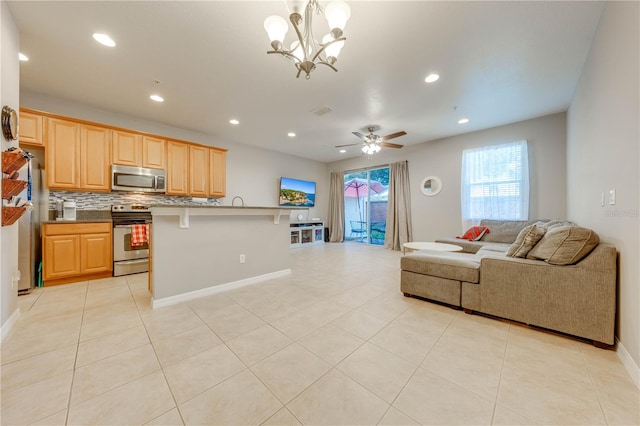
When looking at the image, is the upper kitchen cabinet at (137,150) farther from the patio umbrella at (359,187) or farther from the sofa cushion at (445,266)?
the patio umbrella at (359,187)

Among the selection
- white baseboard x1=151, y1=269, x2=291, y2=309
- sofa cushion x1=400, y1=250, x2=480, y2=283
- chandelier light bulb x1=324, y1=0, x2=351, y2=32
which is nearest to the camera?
chandelier light bulb x1=324, y1=0, x2=351, y2=32

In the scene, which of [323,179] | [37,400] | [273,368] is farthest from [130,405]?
[323,179]

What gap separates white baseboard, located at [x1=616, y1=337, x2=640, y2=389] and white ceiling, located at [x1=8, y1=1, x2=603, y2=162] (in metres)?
2.69

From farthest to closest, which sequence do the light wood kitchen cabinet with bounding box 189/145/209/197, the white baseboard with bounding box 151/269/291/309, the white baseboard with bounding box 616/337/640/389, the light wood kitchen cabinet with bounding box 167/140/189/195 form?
the light wood kitchen cabinet with bounding box 189/145/209/197 < the light wood kitchen cabinet with bounding box 167/140/189/195 < the white baseboard with bounding box 151/269/291/309 < the white baseboard with bounding box 616/337/640/389

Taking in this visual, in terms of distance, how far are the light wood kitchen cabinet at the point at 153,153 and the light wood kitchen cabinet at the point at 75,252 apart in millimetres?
1236

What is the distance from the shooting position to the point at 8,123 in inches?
75.9

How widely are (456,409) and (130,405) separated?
1734mm

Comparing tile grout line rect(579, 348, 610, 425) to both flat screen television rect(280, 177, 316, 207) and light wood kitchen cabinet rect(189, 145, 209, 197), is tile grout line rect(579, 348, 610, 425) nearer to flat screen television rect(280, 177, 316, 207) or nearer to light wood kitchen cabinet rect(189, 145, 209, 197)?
light wood kitchen cabinet rect(189, 145, 209, 197)

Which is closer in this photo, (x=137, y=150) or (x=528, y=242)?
(x=528, y=242)

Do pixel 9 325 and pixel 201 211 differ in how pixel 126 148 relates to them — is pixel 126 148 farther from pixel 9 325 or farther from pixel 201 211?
pixel 9 325

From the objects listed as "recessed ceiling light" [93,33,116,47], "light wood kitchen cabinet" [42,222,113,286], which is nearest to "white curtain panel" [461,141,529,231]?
"recessed ceiling light" [93,33,116,47]

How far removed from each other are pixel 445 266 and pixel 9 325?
4.06 meters

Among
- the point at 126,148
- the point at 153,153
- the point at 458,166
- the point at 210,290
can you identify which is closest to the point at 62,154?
the point at 126,148

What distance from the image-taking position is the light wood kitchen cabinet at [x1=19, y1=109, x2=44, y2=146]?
3.07 meters
